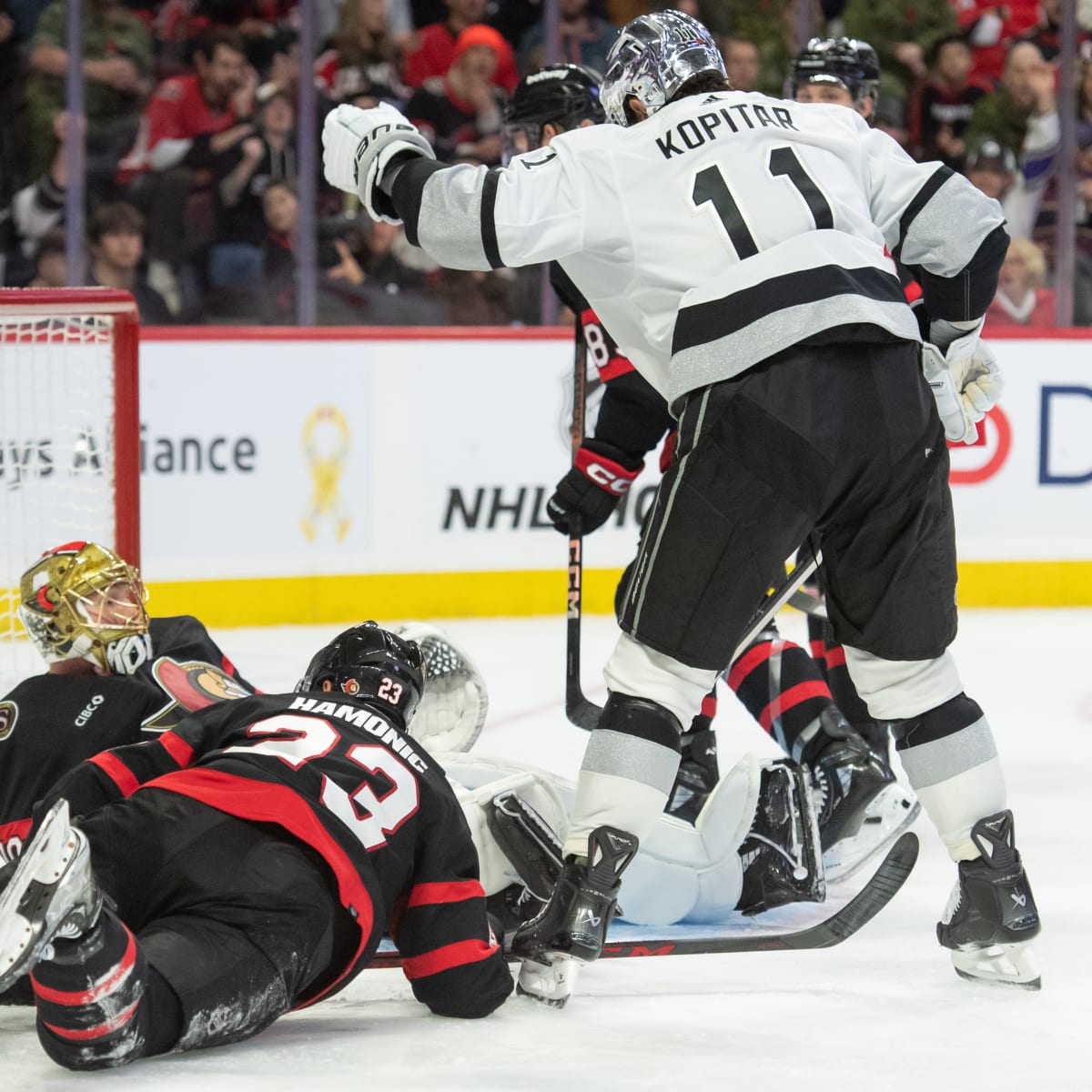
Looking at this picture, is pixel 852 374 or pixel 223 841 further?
pixel 852 374

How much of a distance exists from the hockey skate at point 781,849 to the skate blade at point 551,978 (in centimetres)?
46

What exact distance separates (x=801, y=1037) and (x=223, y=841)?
684 millimetres

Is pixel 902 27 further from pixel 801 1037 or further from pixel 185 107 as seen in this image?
pixel 801 1037

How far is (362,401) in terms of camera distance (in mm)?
5270

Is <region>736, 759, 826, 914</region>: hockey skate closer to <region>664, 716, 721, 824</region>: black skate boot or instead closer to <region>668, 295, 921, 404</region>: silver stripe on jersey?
<region>664, 716, 721, 824</region>: black skate boot

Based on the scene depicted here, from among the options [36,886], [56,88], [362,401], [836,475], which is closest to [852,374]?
[836,475]

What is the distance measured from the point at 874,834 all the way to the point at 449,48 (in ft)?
11.4

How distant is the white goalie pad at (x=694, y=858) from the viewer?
8.43 ft

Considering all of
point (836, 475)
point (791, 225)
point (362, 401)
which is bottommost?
point (362, 401)

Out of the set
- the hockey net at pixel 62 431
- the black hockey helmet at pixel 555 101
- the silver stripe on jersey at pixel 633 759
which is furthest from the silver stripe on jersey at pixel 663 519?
the hockey net at pixel 62 431

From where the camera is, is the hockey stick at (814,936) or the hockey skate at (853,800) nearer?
the hockey stick at (814,936)

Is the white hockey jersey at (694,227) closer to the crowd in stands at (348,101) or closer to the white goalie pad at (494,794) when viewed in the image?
the white goalie pad at (494,794)

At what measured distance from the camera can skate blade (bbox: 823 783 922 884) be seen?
2.93 meters

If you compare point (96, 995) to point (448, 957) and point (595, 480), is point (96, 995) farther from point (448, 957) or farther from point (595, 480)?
point (595, 480)
